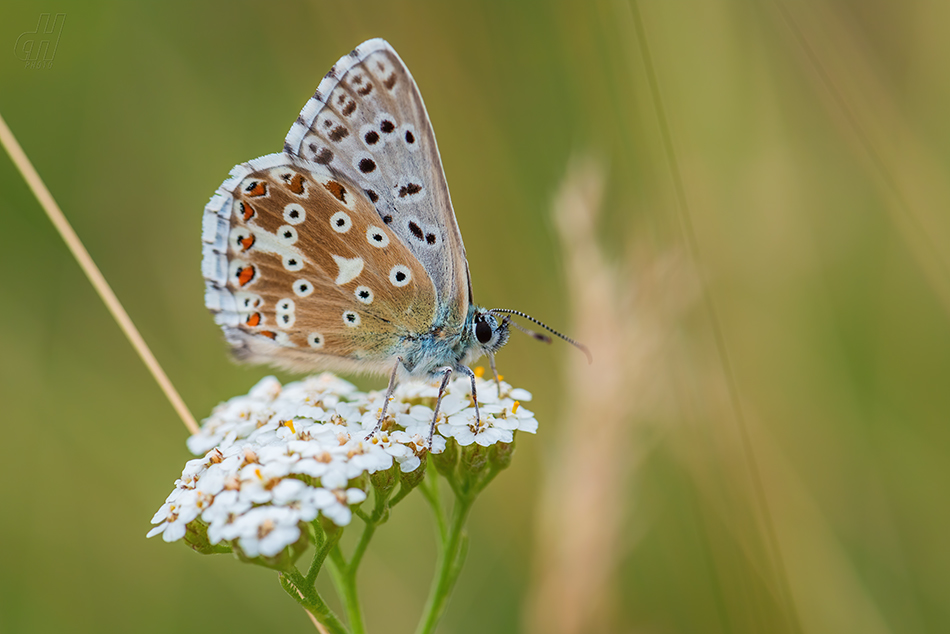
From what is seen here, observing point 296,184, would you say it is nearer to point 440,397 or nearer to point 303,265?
point 303,265

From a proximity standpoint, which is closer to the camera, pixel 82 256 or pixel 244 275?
pixel 82 256

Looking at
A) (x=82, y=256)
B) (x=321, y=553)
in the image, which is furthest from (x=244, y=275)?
(x=321, y=553)

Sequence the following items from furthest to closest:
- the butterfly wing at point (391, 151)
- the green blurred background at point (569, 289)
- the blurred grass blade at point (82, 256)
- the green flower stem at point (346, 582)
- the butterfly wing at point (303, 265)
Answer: the green blurred background at point (569, 289), the butterfly wing at point (303, 265), the butterfly wing at point (391, 151), the blurred grass blade at point (82, 256), the green flower stem at point (346, 582)

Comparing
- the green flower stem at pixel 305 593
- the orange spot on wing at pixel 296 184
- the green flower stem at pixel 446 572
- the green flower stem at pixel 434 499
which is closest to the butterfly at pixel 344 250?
the orange spot on wing at pixel 296 184

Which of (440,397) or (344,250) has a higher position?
(344,250)

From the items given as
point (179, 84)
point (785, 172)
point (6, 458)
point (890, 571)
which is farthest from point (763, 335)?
point (6, 458)
